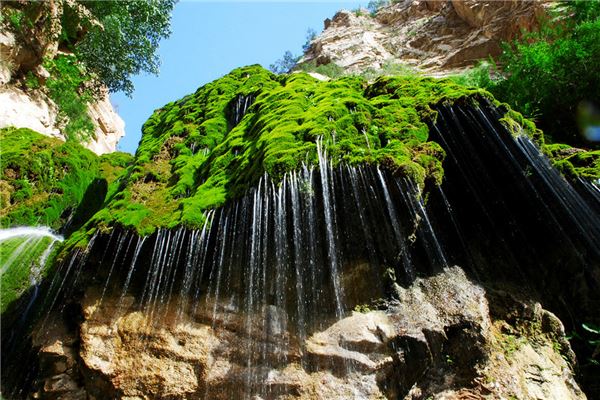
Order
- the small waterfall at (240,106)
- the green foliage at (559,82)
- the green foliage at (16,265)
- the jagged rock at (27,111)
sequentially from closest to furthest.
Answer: the green foliage at (16,265) → the small waterfall at (240,106) → the green foliage at (559,82) → the jagged rock at (27,111)

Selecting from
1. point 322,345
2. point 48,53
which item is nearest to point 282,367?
point 322,345

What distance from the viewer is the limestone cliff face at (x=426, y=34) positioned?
73.9ft

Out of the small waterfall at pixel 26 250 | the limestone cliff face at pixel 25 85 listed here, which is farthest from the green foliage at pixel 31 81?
the small waterfall at pixel 26 250

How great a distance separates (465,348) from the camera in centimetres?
559

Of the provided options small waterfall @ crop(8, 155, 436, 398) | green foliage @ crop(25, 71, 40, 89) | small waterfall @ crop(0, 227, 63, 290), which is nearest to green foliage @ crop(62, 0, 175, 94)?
green foliage @ crop(25, 71, 40, 89)

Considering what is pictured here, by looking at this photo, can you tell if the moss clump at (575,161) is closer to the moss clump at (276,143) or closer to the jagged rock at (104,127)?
the moss clump at (276,143)

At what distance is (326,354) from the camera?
221 inches

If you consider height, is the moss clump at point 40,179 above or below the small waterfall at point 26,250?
above

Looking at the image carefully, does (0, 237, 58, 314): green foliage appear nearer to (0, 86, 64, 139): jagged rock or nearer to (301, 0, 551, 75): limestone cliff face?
(0, 86, 64, 139): jagged rock

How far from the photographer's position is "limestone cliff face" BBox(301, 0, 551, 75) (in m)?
22.5

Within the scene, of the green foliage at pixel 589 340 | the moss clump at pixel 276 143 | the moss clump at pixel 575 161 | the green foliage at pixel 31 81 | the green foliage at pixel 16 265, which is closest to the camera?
the moss clump at pixel 276 143

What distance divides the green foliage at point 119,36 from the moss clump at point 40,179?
9927 millimetres

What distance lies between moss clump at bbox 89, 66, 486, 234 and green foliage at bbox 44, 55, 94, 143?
7.74 metres

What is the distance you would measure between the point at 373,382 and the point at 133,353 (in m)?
3.31
